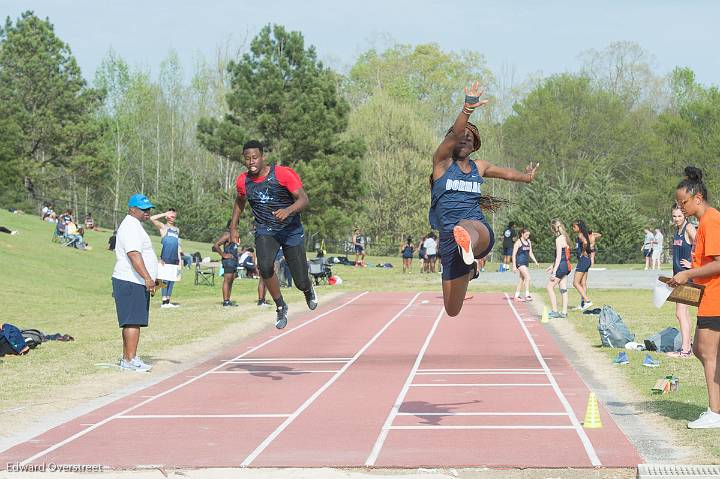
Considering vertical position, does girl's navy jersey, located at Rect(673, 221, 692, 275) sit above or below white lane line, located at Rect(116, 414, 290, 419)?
above

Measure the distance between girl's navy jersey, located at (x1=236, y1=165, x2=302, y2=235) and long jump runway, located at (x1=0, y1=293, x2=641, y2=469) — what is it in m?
1.92

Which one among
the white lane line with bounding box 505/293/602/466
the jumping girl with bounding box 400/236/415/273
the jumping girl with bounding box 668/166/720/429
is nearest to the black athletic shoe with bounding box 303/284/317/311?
the white lane line with bounding box 505/293/602/466

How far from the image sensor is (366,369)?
44.5ft

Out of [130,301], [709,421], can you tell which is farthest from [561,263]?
[709,421]

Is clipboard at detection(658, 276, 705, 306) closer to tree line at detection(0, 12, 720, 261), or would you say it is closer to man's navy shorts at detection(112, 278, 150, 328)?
man's navy shorts at detection(112, 278, 150, 328)

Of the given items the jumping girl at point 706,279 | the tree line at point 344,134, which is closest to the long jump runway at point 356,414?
the jumping girl at point 706,279

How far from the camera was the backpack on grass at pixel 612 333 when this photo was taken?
15.6 metres

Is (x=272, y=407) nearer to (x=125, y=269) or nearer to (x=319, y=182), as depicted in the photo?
(x=125, y=269)

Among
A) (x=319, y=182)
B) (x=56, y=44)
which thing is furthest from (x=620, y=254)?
(x=56, y=44)

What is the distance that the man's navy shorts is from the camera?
12.8m

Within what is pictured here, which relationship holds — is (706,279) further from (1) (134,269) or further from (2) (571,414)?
(1) (134,269)

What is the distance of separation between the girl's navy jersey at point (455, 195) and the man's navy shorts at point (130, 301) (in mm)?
5274

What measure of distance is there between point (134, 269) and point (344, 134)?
52.9 meters

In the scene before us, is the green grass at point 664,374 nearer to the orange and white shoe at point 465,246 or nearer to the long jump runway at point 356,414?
the long jump runway at point 356,414
